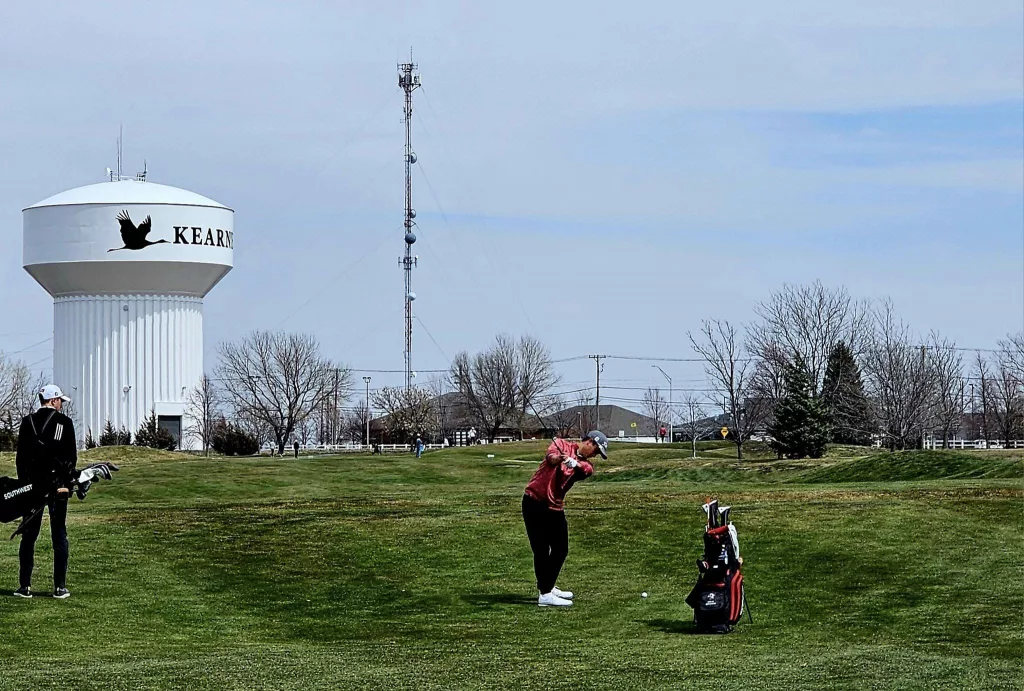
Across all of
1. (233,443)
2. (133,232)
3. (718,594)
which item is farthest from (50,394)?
(233,443)

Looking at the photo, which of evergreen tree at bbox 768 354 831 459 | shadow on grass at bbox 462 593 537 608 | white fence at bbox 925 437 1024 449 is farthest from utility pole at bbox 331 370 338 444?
shadow on grass at bbox 462 593 537 608

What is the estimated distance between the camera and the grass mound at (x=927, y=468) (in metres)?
34.5

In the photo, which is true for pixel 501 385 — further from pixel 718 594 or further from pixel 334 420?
pixel 718 594

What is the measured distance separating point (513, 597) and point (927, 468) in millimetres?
23178

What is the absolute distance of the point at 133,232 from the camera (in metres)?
80.5

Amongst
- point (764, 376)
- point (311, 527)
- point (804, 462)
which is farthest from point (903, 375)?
point (311, 527)

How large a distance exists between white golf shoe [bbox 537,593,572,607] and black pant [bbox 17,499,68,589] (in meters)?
5.17

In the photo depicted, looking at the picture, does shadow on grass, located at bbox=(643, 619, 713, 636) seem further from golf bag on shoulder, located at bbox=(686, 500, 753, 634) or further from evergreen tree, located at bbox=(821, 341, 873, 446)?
evergreen tree, located at bbox=(821, 341, 873, 446)

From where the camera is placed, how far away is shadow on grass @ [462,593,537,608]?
643 inches

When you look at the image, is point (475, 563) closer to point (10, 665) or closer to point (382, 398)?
point (10, 665)

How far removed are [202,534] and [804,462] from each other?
37374 millimetres

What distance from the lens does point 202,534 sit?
22.4m

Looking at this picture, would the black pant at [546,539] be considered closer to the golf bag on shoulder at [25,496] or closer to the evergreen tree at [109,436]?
the golf bag on shoulder at [25,496]

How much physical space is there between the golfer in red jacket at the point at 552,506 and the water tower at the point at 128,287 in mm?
68026
